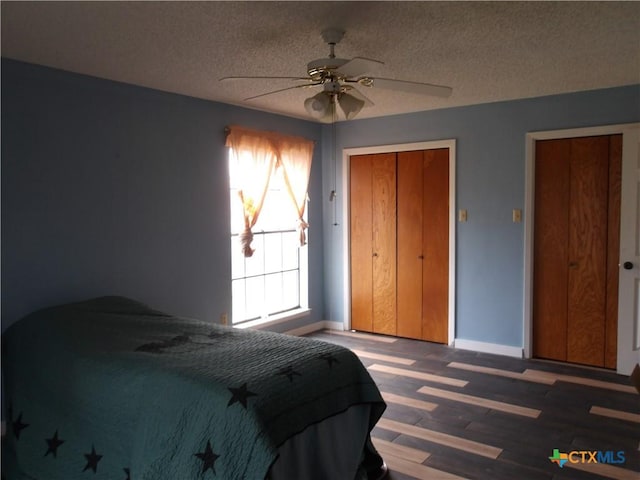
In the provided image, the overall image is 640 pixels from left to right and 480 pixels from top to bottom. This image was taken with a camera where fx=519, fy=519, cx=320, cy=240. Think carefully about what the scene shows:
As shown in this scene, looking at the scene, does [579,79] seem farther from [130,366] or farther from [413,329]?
[130,366]

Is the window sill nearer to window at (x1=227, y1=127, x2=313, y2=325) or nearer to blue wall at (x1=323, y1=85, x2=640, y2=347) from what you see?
window at (x1=227, y1=127, x2=313, y2=325)

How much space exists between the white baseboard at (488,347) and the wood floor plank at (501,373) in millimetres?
425

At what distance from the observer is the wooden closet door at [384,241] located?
5.45 metres

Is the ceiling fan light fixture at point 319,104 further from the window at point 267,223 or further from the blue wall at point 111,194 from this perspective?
the window at point 267,223

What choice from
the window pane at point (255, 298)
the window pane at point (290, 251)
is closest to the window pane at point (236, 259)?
the window pane at point (255, 298)

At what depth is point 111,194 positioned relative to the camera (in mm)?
3777

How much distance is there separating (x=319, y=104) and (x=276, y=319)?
2.85 m

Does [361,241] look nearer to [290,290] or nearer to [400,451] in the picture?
[290,290]

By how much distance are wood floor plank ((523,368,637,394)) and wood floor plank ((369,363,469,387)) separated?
642mm

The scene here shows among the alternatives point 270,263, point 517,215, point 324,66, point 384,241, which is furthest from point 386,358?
point 324,66

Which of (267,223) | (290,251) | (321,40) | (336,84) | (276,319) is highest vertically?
(321,40)

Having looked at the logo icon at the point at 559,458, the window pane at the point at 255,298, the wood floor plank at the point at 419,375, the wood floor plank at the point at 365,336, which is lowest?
the logo icon at the point at 559,458

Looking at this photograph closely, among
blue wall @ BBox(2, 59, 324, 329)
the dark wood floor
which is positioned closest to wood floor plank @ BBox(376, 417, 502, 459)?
the dark wood floor

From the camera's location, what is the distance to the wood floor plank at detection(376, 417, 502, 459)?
2.99 m
